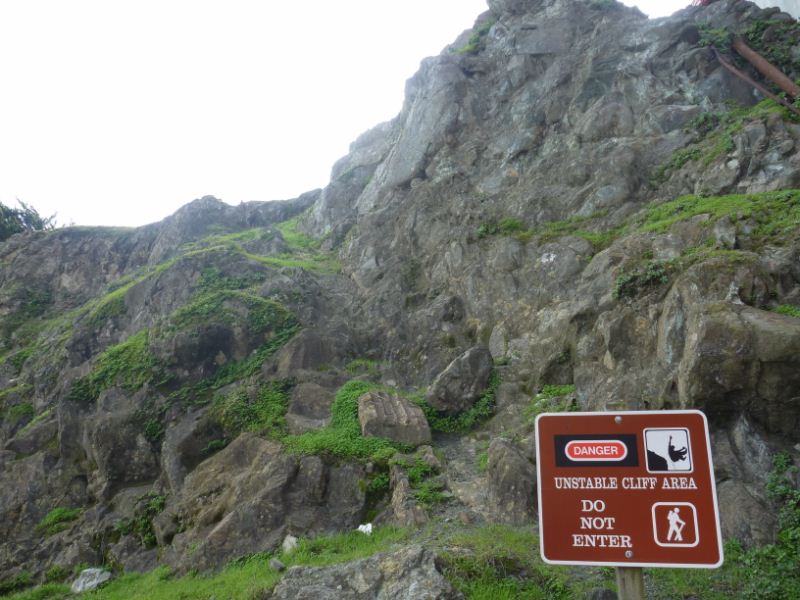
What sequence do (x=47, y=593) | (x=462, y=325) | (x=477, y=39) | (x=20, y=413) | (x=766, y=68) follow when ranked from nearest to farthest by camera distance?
(x=47, y=593) → (x=462, y=325) → (x=766, y=68) → (x=20, y=413) → (x=477, y=39)

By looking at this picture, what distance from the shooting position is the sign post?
3.36 metres

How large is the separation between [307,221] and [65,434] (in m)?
19.7

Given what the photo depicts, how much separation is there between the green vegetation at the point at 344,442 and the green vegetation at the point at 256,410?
1026 mm

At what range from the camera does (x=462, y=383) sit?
14.3m

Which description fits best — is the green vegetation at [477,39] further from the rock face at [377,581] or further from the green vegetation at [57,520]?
the rock face at [377,581]

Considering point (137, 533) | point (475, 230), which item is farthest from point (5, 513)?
point (475, 230)

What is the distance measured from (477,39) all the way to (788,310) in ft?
76.5

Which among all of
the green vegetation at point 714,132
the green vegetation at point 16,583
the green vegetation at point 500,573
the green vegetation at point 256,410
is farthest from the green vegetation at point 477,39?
the green vegetation at point 16,583

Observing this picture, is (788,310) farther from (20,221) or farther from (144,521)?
(20,221)

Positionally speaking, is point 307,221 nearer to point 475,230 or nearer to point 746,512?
point 475,230

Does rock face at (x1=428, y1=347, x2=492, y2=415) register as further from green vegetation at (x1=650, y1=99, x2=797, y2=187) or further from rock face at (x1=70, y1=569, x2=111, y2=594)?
rock face at (x1=70, y1=569, x2=111, y2=594)

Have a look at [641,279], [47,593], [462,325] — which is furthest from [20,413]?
[641,279]

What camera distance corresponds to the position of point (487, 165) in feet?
73.7

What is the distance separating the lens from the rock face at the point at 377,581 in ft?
22.2
